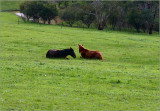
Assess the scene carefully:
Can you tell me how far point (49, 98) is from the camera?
1118 cm

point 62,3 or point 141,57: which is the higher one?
point 62,3

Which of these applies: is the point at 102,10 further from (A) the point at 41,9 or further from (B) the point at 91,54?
(B) the point at 91,54

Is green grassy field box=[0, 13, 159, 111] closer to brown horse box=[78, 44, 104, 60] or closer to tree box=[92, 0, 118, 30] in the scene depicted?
brown horse box=[78, 44, 104, 60]

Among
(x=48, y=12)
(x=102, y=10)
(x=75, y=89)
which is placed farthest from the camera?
(x=48, y=12)

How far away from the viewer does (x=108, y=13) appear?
7438 cm

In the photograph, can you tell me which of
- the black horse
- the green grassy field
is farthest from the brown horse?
the green grassy field

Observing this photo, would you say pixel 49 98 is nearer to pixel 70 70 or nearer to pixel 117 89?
pixel 117 89

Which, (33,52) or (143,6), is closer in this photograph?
(33,52)

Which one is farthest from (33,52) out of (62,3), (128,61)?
(62,3)

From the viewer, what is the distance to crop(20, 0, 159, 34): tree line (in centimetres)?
7138

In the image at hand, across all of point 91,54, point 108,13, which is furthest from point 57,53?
point 108,13

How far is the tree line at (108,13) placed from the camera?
2810 inches

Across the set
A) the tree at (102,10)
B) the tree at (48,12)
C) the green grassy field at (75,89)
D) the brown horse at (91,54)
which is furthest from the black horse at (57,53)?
the tree at (48,12)

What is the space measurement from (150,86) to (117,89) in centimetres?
224
